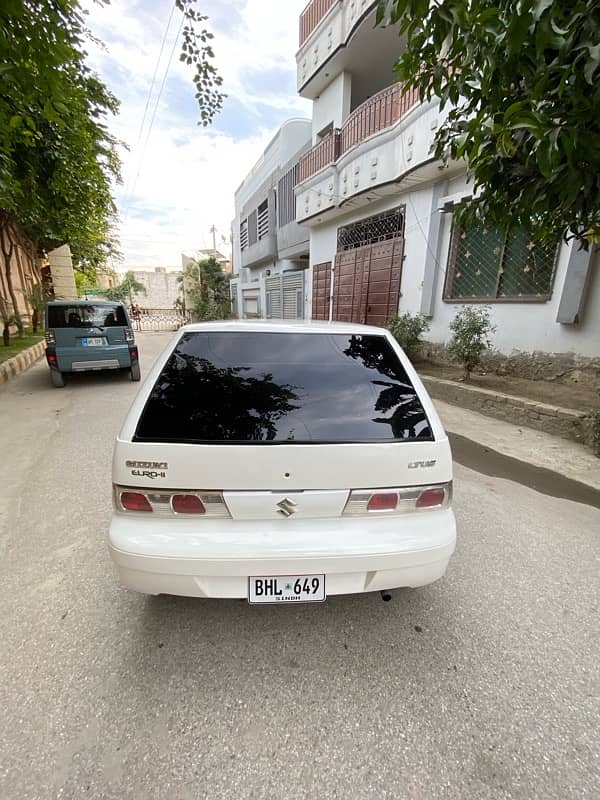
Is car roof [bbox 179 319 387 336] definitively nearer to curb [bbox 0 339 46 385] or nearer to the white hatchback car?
the white hatchback car

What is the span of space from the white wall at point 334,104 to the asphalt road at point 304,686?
1147cm

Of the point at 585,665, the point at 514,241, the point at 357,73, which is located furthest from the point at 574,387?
the point at 357,73

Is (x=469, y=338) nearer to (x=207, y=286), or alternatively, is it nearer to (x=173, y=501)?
(x=173, y=501)

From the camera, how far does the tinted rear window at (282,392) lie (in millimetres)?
1580

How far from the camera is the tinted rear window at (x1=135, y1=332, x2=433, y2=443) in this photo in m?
1.58

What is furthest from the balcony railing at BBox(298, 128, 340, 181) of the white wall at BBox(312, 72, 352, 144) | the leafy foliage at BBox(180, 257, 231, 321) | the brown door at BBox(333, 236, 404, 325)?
the leafy foliage at BBox(180, 257, 231, 321)

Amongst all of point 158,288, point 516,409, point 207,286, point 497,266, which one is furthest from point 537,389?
point 158,288

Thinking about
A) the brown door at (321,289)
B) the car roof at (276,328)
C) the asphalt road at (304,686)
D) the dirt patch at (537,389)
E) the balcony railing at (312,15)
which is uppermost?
the balcony railing at (312,15)

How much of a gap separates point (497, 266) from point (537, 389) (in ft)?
7.96

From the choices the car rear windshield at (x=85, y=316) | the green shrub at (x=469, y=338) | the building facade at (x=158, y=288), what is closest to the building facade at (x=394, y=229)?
the green shrub at (x=469, y=338)

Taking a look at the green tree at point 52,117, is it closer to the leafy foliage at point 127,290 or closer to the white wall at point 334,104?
the white wall at point 334,104

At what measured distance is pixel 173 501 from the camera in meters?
1.51

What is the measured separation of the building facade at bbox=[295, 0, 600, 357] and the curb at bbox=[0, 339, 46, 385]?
26.5 ft

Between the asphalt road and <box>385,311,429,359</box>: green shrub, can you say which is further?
<box>385,311,429,359</box>: green shrub
